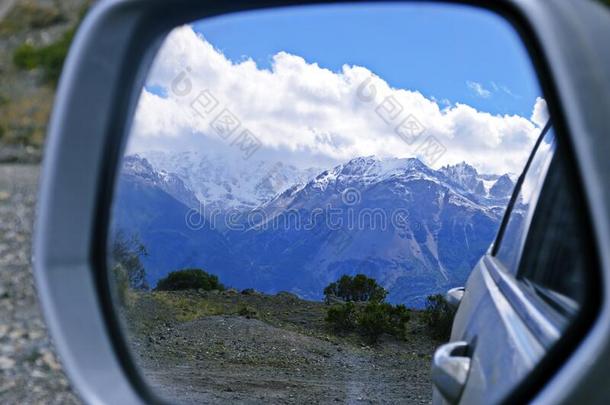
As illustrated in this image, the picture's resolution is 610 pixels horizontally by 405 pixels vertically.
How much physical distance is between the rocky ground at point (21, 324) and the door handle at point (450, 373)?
4.03 m

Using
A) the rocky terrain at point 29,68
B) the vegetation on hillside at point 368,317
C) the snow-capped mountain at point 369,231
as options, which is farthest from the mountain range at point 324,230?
the rocky terrain at point 29,68

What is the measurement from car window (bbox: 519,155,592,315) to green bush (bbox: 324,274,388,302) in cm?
563

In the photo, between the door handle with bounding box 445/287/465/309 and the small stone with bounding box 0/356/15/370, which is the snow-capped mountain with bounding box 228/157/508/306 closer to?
the door handle with bounding box 445/287/465/309

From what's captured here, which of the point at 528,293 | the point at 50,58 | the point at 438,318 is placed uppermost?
the point at 50,58

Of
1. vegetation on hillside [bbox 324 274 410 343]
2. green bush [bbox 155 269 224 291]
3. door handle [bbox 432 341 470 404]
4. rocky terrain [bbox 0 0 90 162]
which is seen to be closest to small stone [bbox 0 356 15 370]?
green bush [bbox 155 269 224 291]

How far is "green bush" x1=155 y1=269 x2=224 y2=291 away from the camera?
6137 millimetres

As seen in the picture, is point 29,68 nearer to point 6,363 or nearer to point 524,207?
point 6,363

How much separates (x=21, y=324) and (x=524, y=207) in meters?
5.66

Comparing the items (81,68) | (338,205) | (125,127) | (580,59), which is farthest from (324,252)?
(580,59)

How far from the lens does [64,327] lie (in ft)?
5.79

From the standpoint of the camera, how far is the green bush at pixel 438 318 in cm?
768

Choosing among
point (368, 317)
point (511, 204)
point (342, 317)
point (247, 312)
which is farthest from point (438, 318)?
point (511, 204)

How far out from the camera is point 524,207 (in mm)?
2301

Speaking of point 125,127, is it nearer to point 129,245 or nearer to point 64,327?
point 64,327
